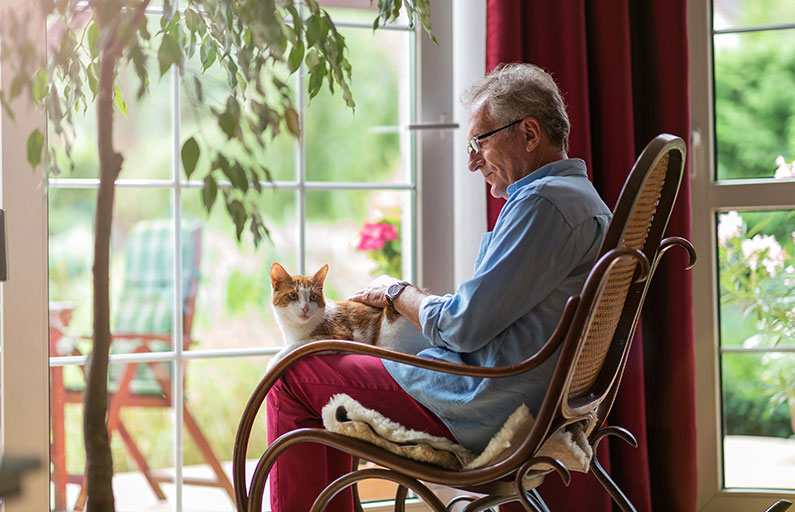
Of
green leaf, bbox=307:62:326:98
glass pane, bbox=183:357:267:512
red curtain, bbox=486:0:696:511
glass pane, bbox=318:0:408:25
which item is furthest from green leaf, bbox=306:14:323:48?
glass pane, bbox=183:357:267:512

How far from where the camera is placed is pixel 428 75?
86.7 inches

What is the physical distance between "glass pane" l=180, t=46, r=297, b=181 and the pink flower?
348 mm

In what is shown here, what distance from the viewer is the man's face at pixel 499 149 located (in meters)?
1.54

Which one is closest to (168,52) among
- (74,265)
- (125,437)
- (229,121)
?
(229,121)

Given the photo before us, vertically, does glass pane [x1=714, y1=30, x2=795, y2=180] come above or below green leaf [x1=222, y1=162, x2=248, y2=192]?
above

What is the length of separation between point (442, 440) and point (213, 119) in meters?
1.48

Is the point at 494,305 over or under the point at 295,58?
under

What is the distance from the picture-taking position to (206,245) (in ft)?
13.3

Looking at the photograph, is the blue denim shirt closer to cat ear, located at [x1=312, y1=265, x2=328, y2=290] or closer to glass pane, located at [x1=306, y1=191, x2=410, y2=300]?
cat ear, located at [x1=312, y1=265, x2=328, y2=290]

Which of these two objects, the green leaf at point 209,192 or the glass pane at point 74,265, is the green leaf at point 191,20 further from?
the glass pane at point 74,265

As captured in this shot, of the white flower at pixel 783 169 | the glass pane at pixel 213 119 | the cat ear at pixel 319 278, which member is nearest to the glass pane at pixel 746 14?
the white flower at pixel 783 169

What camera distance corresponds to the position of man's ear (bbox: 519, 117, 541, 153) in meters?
1.51

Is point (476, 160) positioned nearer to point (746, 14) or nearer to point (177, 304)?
point (177, 304)

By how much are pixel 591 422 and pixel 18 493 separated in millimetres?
1109
